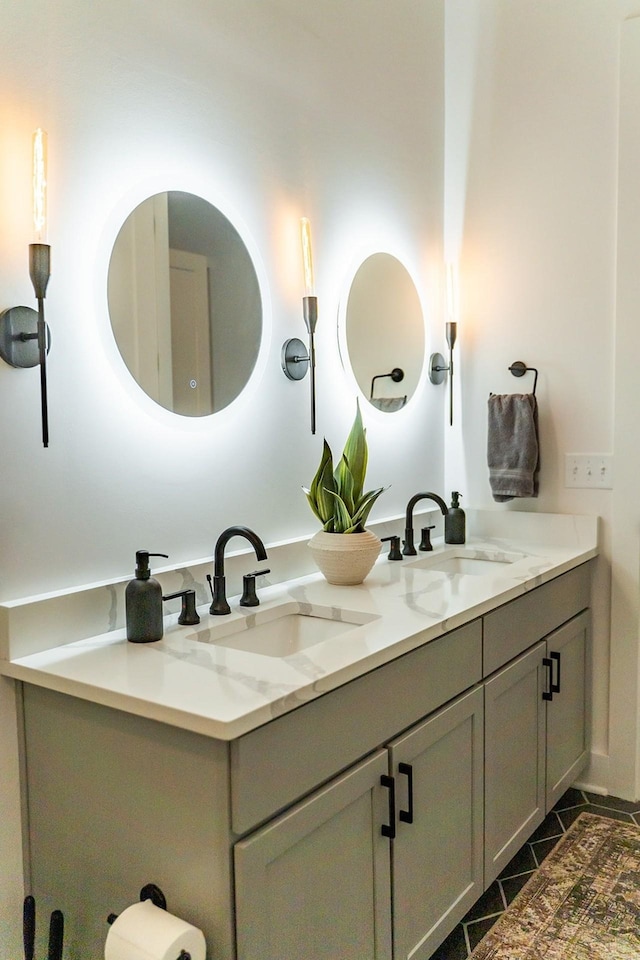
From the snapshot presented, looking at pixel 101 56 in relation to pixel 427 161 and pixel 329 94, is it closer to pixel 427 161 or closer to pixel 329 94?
pixel 329 94

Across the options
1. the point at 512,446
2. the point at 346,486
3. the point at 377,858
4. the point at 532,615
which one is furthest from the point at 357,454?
the point at 377,858

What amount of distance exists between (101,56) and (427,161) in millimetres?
1399

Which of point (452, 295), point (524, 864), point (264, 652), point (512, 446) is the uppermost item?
point (452, 295)

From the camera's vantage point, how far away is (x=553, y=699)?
219 cm

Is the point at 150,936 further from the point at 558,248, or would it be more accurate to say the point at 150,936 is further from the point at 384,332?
the point at 558,248

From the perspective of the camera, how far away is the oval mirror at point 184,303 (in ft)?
5.19

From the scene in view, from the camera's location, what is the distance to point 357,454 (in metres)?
2.02

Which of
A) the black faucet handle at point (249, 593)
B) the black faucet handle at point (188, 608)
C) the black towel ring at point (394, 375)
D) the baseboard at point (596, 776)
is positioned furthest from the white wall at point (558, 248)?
the black faucet handle at point (188, 608)

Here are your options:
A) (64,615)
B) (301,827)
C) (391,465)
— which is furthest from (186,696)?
(391,465)

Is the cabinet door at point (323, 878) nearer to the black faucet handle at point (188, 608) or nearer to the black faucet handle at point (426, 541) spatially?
the black faucet handle at point (188, 608)

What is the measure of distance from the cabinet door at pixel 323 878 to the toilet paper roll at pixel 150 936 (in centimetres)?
7

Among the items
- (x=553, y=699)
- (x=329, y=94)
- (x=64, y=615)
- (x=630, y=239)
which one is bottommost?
(x=553, y=699)

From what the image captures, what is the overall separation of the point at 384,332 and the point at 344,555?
0.83m

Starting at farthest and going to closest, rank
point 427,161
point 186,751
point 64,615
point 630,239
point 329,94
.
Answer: point 427,161 < point 630,239 < point 329,94 < point 64,615 < point 186,751
